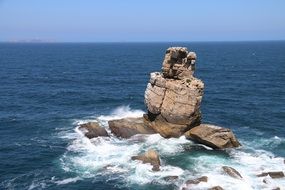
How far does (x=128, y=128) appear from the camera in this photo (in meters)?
71.2

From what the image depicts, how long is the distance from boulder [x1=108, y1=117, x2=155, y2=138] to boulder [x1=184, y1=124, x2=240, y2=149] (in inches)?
365

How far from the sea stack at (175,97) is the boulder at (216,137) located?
361cm

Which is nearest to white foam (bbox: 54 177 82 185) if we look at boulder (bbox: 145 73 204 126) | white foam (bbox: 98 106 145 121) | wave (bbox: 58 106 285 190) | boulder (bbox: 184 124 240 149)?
wave (bbox: 58 106 285 190)

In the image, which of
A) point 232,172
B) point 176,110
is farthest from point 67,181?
point 176,110

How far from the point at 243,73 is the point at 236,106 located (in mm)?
61623

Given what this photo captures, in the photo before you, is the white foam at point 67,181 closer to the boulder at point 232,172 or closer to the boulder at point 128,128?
the boulder at point 128,128

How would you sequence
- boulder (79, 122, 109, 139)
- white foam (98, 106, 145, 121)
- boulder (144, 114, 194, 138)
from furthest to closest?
white foam (98, 106, 145, 121), boulder (79, 122, 109, 139), boulder (144, 114, 194, 138)

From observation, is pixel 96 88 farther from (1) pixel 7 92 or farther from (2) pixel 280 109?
(2) pixel 280 109

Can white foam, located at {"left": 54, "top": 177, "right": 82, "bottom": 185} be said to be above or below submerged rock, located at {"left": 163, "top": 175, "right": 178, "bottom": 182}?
below

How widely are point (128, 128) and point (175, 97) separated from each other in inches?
384

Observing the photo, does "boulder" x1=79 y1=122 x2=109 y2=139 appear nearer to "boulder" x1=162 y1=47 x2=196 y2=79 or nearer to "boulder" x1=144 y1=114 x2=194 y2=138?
"boulder" x1=144 y1=114 x2=194 y2=138

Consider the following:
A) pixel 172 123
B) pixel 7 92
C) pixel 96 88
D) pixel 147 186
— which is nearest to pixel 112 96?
pixel 96 88

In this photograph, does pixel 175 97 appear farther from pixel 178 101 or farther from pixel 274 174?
pixel 274 174

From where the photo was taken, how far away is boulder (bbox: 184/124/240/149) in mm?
64744
